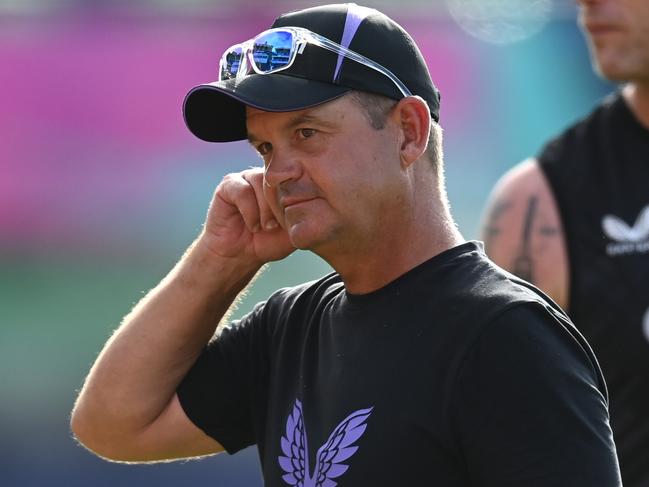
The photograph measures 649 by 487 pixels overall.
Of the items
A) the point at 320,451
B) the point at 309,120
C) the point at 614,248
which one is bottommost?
the point at 614,248

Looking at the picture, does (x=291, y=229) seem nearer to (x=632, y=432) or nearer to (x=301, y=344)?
(x=301, y=344)

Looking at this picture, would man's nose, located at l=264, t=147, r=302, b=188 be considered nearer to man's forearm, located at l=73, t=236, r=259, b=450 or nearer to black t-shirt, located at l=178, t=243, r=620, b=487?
black t-shirt, located at l=178, t=243, r=620, b=487

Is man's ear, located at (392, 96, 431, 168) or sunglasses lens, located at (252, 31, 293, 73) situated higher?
sunglasses lens, located at (252, 31, 293, 73)

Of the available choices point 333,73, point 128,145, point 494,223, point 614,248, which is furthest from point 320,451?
point 128,145

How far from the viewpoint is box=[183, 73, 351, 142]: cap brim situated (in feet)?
7.59

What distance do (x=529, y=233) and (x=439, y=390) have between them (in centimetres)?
183

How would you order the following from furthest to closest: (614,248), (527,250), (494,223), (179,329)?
(494,223)
(527,250)
(614,248)
(179,329)

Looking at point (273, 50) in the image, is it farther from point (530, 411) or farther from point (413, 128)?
point (530, 411)

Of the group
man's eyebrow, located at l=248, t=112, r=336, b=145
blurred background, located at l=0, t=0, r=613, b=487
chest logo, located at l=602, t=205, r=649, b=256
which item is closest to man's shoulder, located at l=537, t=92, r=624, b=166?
chest logo, located at l=602, t=205, r=649, b=256

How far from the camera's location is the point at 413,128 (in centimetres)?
241

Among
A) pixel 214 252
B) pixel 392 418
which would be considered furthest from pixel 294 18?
pixel 392 418

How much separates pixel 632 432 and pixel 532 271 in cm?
60

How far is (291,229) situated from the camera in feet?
7.86

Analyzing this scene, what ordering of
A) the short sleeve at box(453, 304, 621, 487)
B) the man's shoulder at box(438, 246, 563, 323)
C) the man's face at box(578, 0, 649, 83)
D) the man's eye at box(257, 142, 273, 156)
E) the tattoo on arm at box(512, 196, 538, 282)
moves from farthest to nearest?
1. the tattoo on arm at box(512, 196, 538, 282)
2. the man's face at box(578, 0, 649, 83)
3. the man's eye at box(257, 142, 273, 156)
4. the man's shoulder at box(438, 246, 563, 323)
5. the short sleeve at box(453, 304, 621, 487)
